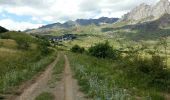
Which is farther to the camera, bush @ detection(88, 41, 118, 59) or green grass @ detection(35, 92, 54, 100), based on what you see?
bush @ detection(88, 41, 118, 59)

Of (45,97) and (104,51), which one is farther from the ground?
(45,97)

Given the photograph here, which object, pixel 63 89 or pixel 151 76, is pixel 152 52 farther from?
pixel 63 89

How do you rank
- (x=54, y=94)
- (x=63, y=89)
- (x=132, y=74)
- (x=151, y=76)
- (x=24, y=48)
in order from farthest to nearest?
1. (x=24, y=48)
2. (x=132, y=74)
3. (x=151, y=76)
4. (x=63, y=89)
5. (x=54, y=94)

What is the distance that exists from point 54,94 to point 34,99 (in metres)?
2.80

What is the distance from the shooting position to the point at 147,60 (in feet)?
140

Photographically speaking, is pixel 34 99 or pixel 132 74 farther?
pixel 132 74

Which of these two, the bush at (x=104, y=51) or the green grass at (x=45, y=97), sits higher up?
the green grass at (x=45, y=97)

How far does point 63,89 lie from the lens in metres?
31.7

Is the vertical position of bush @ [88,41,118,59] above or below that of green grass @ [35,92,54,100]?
below

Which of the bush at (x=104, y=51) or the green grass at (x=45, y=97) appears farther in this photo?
the bush at (x=104, y=51)

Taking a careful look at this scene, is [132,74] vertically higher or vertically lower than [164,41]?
lower

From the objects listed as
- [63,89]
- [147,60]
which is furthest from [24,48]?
[63,89]

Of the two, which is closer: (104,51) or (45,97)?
(45,97)

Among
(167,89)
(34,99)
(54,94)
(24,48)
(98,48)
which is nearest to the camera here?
(34,99)
